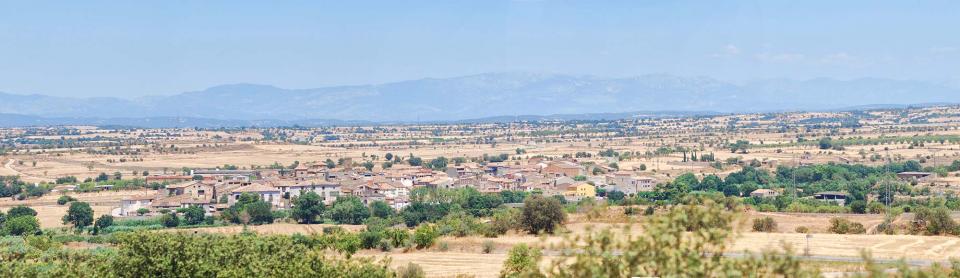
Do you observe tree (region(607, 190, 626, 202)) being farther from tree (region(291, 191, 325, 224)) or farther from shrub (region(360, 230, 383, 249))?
shrub (region(360, 230, 383, 249))

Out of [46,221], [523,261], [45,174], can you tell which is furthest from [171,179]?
[523,261]

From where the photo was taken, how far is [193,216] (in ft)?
210

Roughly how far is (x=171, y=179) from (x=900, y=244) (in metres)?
61.6

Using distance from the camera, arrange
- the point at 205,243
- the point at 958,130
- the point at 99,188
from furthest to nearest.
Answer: the point at 958,130, the point at 99,188, the point at 205,243

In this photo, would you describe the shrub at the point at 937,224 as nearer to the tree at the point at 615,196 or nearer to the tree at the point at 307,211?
the tree at the point at 615,196

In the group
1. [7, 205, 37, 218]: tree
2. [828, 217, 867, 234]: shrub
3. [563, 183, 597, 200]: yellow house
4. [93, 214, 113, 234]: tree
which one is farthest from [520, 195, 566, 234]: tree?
[7, 205, 37, 218]: tree

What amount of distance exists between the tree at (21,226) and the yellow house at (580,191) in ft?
111

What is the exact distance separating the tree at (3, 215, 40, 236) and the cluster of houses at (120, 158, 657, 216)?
32.1 ft

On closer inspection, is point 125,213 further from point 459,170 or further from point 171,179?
point 459,170

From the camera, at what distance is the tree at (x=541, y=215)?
5253 cm

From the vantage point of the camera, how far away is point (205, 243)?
76.7ft

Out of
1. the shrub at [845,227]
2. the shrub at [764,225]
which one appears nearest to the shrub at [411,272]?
the shrub at [764,225]

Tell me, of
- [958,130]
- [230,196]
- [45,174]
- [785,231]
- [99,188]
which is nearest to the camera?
[785,231]

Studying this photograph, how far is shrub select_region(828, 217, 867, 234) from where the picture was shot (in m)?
49.9
